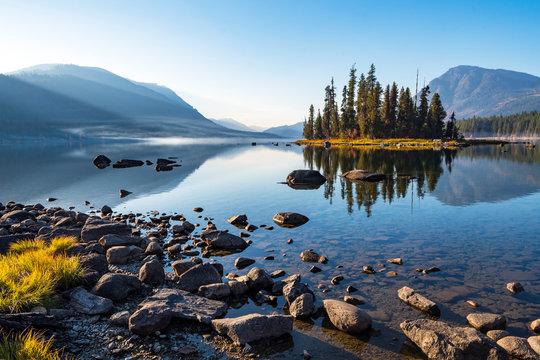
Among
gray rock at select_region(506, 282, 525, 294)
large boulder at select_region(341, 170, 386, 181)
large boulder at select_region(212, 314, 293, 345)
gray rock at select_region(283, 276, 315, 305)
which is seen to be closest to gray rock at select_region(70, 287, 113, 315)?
large boulder at select_region(212, 314, 293, 345)

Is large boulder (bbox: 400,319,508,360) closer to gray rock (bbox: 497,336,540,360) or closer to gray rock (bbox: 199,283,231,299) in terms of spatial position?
gray rock (bbox: 497,336,540,360)

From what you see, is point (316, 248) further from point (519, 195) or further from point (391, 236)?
point (519, 195)

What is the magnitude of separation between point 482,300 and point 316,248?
6.36 meters

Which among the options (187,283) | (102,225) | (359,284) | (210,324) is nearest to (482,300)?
(359,284)

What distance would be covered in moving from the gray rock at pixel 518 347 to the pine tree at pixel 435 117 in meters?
131

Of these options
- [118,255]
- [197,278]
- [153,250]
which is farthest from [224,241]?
[118,255]

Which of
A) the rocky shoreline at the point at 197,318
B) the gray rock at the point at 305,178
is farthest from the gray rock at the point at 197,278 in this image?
the gray rock at the point at 305,178

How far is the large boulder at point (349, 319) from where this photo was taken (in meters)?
7.48

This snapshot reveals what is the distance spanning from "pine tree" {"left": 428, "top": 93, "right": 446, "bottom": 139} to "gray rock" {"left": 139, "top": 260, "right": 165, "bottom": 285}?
133m

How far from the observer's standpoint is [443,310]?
336 inches

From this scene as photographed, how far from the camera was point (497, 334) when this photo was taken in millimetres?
7105

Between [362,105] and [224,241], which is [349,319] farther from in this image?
[362,105]

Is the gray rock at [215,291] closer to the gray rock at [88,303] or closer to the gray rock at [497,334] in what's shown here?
the gray rock at [88,303]

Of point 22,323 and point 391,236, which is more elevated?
point 22,323
